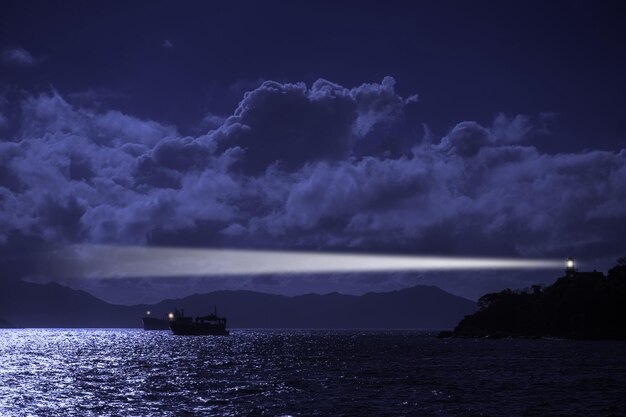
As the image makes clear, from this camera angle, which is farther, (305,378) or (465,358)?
(465,358)

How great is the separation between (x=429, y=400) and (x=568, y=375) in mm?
29476

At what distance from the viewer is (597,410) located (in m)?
54.4

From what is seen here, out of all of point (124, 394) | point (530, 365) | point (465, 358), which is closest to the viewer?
point (124, 394)

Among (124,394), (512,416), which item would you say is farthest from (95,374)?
(512,416)

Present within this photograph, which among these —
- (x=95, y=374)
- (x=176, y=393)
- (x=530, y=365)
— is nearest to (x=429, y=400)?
(x=176, y=393)

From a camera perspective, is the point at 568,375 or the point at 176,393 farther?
the point at 568,375

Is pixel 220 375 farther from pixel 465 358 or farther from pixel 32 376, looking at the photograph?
pixel 465 358

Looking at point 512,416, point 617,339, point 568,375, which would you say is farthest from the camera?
point 617,339

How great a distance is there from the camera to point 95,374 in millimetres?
93188

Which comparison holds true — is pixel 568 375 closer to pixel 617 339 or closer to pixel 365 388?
pixel 365 388

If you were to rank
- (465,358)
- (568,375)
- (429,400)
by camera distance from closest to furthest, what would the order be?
(429,400) → (568,375) → (465,358)

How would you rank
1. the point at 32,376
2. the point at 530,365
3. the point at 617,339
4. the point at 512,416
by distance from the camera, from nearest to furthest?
the point at 512,416 → the point at 32,376 → the point at 530,365 → the point at 617,339

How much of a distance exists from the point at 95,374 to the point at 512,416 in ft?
202

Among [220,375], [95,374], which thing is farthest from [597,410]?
[95,374]
